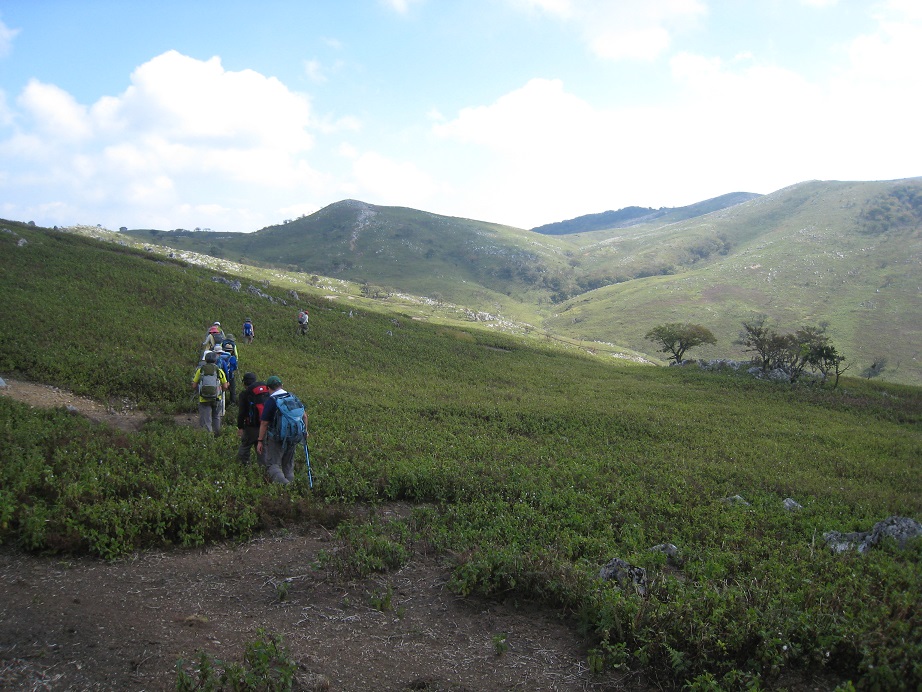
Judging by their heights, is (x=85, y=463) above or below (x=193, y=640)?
above

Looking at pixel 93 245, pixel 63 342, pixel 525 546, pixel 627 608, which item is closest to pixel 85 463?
pixel 525 546

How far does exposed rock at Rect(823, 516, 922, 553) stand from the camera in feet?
36.4

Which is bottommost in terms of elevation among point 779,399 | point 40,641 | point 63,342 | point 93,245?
point 779,399

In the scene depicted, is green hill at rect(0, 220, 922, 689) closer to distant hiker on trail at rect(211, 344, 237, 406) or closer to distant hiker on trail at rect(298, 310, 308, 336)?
distant hiker on trail at rect(211, 344, 237, 406)

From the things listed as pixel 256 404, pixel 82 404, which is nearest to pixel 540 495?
pixel 256 404

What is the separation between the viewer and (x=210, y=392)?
15633 millimetres

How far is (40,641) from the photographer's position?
19.9 feet

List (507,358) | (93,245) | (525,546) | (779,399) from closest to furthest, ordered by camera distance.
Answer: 1. (525,546)
2. (779,399)
3. (507,358)
4. (93,245)

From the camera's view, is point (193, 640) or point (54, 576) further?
point (54, 576)

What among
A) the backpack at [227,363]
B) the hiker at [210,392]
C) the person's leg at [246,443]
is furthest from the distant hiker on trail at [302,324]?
the person's leg at [246,443]

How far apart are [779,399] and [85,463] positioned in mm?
41123

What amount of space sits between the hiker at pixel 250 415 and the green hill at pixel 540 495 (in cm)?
68

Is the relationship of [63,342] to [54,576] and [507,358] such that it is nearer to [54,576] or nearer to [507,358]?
[54,576]

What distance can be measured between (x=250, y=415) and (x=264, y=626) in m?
6.65
